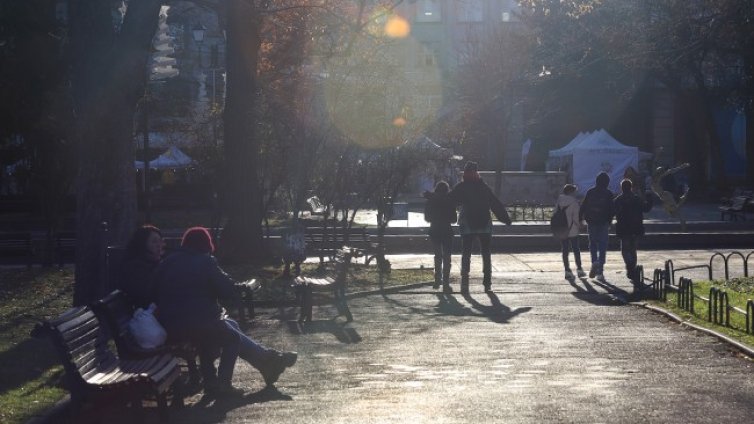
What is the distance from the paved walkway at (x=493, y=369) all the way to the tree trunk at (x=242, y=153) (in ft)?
22.8

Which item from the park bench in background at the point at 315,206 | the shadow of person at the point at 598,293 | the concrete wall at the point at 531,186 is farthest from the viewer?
the concrete wall at the point at 531,186

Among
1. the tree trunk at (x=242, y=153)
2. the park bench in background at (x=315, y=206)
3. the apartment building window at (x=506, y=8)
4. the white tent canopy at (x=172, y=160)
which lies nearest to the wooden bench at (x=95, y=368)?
the tree trunk at (x=242, y=153)

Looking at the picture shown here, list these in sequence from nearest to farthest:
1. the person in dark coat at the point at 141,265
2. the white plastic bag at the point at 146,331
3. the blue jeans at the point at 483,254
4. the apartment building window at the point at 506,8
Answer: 1. the white plastic bag at the point at 146,331
2. the person in dark coat at the point at 141,265
3. the blue jeans at the point at 483,254
4. the apartment building window at the point at 506,8

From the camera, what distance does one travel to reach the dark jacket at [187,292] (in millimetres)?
9594

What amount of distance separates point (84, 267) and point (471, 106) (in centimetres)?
4474

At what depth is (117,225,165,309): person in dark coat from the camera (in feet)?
32.9

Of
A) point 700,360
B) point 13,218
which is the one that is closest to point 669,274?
point 700,360

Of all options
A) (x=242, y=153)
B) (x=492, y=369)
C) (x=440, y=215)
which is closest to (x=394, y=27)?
(x=242, y=153)

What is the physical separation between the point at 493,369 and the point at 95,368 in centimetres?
363

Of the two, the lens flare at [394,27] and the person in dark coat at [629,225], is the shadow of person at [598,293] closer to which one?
the person in dark coat at [629,225]

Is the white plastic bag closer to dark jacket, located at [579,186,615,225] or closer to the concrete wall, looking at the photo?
dark jacket, located at [579,186,615,225]

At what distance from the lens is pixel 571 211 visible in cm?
2120

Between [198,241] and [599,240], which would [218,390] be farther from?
[599,240]

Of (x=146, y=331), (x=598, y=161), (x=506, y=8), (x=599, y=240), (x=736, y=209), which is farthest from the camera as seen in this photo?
(x=506, y=8)
